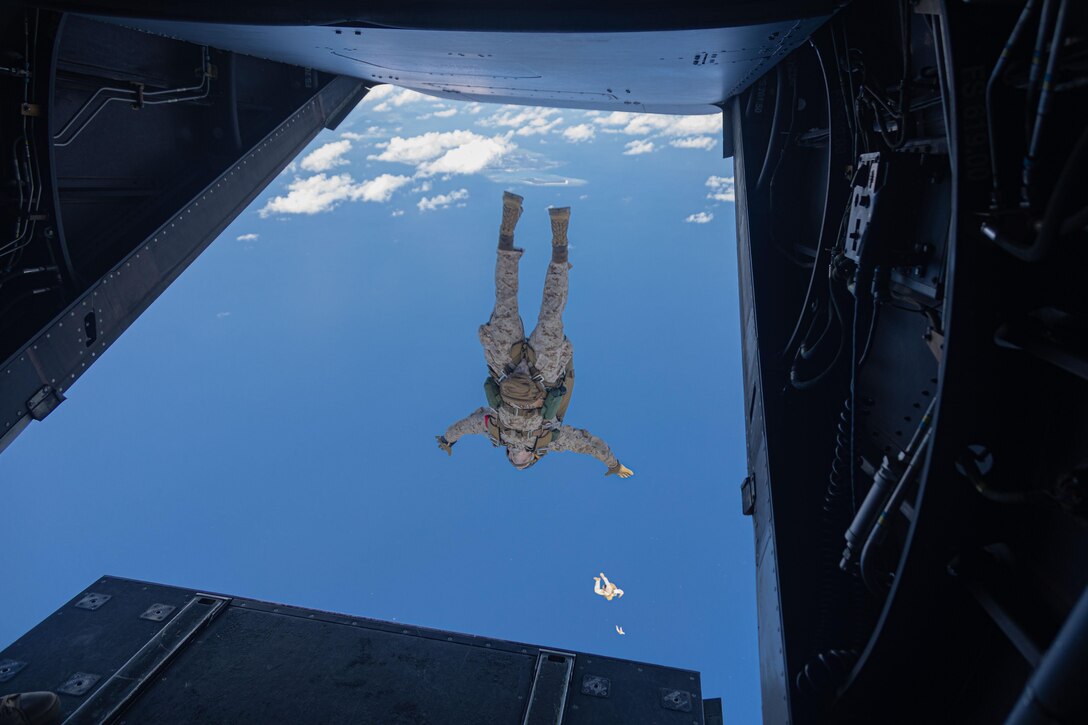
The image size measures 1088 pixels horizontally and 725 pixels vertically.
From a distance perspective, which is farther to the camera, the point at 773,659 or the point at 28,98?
the point at 28,98

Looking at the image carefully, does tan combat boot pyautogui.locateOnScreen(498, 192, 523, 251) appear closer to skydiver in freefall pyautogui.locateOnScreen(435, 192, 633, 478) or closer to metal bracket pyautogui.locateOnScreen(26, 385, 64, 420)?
skydiver in freefall pyautogui.locateOnScreen(435, 192, 633, 478)

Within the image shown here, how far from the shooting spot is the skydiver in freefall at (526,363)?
19.5 ft

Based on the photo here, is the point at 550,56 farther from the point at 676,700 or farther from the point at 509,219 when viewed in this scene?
the point at 676,700

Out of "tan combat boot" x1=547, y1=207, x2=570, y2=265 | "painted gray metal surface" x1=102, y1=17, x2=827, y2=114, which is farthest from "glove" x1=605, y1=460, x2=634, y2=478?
"painted gray metal surface" x1=102, y1=17, x2=827, y2=114

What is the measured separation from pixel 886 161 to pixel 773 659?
191 centimetres

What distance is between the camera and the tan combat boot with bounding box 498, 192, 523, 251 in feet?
18.9

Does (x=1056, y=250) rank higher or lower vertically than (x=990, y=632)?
higher

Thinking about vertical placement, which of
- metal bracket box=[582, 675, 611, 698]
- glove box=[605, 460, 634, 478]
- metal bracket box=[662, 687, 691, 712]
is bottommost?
glove box=[605, 460, 634, 478]

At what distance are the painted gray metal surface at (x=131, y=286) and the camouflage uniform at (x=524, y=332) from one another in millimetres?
2205

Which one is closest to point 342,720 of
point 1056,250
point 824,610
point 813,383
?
point 824,610

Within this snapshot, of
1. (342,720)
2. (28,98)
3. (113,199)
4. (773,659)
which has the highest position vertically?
(28,98)

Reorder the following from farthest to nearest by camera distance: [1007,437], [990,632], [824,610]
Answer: [824,610] < [990,632] < [1007,437]

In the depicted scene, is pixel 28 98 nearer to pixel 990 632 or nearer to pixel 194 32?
pixel 194 32

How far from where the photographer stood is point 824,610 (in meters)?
2.20
